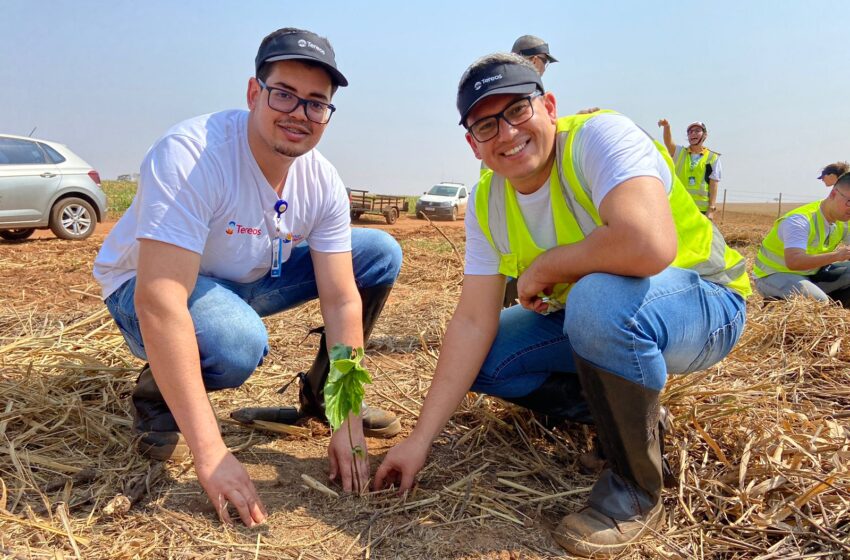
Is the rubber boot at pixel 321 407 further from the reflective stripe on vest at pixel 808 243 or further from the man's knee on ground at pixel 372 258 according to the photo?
the reflective stripe on vest at pixel 808 243

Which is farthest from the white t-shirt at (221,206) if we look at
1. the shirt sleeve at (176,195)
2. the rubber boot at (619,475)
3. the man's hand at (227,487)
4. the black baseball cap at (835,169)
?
the black baseball cap at (835,169)

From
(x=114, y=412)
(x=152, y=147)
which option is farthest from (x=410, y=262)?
(x=152, y=147)

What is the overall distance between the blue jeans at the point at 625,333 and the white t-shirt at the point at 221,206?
2.41ft

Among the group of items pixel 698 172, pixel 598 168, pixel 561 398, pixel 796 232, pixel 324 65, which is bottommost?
pixel 561 398

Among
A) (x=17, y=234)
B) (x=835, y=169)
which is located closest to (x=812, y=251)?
(x=835, y=169)

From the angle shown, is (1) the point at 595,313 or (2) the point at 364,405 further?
(2) the point at 364,405

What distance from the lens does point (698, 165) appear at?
8.46m

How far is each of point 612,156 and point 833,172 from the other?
4.77 m

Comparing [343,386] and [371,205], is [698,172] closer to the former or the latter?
[343,386]

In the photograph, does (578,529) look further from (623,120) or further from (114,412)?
(114,412)

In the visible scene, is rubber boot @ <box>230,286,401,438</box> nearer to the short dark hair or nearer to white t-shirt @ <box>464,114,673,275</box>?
white t-shirt @ <box>464,114,673,275</box>

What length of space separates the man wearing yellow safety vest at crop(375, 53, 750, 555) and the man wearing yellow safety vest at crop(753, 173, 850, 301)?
119 inches

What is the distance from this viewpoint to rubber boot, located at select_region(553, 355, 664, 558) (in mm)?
1788

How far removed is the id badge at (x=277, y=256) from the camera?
93.4 inches
